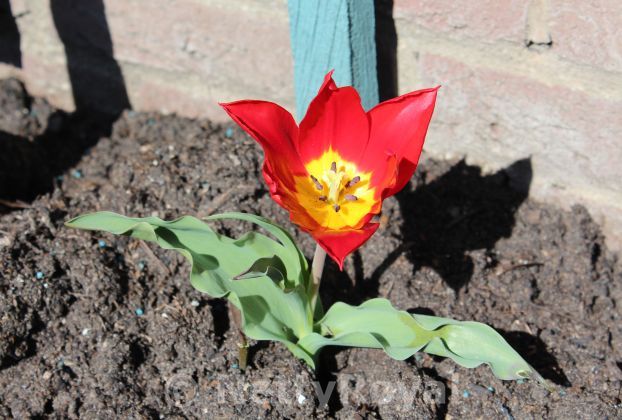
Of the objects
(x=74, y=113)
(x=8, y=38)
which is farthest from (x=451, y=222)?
(x=8, y=38)

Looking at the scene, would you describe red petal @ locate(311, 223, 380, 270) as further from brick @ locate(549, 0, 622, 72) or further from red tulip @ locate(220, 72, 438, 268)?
brick @ locate(549, 0, 622, 72)

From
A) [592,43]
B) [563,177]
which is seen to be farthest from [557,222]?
[592,43]

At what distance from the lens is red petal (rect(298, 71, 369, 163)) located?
1594 mm

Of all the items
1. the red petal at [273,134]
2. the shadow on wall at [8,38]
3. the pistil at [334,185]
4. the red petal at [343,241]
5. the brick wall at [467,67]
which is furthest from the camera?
the shadow on wall at [8,38]

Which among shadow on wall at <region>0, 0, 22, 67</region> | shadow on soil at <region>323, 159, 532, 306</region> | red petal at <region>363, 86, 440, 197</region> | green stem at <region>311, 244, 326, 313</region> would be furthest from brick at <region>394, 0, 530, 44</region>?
shadow on wall at <region>0, 0, 22, 67</region>

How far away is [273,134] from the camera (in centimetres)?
159

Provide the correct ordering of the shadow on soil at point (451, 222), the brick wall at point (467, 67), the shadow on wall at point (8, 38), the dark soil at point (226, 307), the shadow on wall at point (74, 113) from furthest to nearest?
the shadow on wall at point (8, 38) → the shadow on wall at point (74, 113) → the shadow on soil at point (451, 222) → the brick wall at point (467, 67) → the dark soil at point (226, 307)

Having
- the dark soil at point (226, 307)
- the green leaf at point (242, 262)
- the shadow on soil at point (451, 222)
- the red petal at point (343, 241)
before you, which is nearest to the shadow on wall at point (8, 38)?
the dark soil at point (226, 307)

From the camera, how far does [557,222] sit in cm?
217

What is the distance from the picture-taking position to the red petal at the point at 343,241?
138cm

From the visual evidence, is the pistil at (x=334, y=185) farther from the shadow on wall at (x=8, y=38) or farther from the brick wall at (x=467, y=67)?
the shadow on wall at (x=8, y=38)

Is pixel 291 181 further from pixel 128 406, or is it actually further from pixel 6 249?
pixel 6 249

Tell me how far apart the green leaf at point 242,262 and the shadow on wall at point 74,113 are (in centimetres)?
69

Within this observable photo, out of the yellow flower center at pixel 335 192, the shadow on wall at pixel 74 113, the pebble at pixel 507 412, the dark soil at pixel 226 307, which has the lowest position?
the pebble at pixel 507 412
